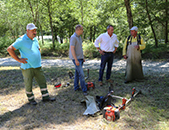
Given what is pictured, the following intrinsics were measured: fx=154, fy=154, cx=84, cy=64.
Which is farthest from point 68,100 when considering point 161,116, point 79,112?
point 161,116

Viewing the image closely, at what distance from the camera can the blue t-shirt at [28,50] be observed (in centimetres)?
362

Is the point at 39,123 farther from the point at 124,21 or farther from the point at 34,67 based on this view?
the point at 124,21

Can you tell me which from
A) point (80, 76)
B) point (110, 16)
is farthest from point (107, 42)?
point (110, 16)

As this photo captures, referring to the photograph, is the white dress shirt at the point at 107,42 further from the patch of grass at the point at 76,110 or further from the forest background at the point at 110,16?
the forest background at the point at 110,16

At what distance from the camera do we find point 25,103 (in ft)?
14.0

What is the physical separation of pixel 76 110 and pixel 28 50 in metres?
1.86

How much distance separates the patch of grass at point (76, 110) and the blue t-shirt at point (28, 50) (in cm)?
113

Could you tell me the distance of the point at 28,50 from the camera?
370cm

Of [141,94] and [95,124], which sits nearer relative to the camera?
[95,124]

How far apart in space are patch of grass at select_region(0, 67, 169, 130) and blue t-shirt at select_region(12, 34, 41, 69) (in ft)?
3.70

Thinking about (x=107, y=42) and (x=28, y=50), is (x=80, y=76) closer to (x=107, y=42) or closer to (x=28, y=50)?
(x=107, y=42)

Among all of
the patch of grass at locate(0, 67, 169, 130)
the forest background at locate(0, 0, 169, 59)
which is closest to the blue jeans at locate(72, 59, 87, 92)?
the patch of grass at locate(0, 67, 169, 130)

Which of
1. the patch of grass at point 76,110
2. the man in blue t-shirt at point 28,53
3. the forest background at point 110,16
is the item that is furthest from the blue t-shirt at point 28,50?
the forest background at point 110,16

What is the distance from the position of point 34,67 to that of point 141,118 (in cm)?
275
